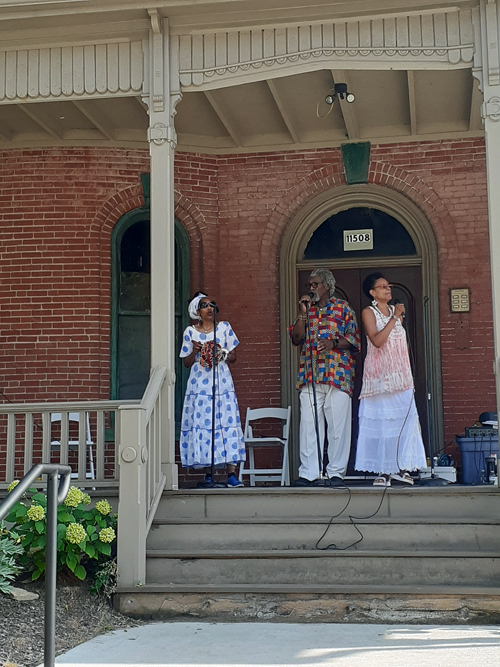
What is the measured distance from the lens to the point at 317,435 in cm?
729

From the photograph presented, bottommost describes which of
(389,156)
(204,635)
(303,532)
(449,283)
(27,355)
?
(204,635)

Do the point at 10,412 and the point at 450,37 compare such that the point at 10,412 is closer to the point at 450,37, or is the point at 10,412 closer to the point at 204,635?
the point at 204,635

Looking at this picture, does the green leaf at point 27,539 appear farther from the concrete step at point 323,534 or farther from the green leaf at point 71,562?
the concrete step at point 323,534

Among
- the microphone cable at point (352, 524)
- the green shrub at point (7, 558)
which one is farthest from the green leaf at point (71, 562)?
the microphone cable at point (352, 524)

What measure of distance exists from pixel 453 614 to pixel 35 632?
8.47 feet

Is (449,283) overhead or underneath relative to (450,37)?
underneath

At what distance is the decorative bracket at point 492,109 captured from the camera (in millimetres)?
6793

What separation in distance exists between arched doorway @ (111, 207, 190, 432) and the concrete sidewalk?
393 centimetres

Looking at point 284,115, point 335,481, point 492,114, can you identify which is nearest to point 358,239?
point 284,115

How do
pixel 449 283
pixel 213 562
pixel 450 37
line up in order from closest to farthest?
pixel 213 562 < pixel 450 37 < pixel 449 283

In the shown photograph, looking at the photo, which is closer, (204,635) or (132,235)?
(204,635)

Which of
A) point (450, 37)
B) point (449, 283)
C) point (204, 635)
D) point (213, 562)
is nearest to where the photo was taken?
point (204, 635)

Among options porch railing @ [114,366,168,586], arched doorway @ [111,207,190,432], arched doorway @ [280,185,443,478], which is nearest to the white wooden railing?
porch railing @ [114,366,168,586]

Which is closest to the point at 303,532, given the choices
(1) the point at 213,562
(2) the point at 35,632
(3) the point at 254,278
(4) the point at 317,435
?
(1) the point at 213,562
